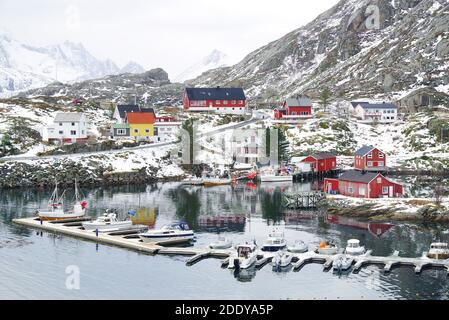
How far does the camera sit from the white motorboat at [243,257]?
63.6 meters

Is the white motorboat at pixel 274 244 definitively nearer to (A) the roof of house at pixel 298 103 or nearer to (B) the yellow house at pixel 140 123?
(B) the yellow house at pixel 140 123

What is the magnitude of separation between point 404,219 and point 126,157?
72.5 metres

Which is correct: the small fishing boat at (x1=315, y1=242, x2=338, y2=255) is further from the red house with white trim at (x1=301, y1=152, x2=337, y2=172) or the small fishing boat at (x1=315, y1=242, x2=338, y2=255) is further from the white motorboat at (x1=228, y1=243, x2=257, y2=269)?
the red house with white trim at (x1=301, y1=152, x2=337, y2=172)

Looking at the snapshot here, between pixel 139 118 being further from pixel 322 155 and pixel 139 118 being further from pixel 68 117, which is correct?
pixel 322 155

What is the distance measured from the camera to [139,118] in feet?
538

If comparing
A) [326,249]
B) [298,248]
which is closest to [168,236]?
[298,248]

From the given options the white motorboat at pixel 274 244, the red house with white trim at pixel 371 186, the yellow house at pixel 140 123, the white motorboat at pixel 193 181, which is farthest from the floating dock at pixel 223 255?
the yellow house at pixel 140 123

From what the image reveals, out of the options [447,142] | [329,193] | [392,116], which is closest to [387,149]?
[447,142]

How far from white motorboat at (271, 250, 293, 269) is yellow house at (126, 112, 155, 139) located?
103m

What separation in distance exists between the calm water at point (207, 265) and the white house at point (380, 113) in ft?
286

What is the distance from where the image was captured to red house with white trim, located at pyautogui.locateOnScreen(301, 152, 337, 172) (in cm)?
14175

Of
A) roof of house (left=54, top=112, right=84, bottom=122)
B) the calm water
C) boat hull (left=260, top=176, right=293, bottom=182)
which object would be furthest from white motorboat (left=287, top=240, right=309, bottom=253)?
roof of house (left=54, top=112, right=84, bottom=122)
